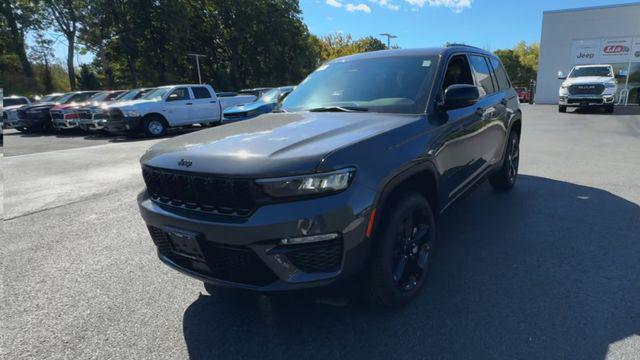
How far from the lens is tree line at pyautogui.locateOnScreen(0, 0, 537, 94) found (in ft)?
114

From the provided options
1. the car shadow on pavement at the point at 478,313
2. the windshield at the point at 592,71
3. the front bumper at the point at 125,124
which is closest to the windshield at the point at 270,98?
the front bumper at the point at 125,124

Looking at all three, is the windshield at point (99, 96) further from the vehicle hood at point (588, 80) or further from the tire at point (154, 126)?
the vehicle hood at point (588, 80)

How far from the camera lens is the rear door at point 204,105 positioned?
49.4ft

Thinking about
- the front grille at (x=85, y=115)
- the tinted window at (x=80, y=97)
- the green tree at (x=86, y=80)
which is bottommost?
the front grille at (x=85, y=115)

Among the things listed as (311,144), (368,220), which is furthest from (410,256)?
(311,144)

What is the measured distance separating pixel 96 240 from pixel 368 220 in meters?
3.46

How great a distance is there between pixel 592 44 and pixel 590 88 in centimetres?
1065

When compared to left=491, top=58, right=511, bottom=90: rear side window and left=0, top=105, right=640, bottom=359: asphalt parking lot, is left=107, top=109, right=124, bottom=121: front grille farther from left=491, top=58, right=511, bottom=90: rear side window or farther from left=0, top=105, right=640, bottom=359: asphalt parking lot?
left=491, top=58, right=511, bottom=90: rear side window

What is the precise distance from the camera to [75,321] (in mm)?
2771

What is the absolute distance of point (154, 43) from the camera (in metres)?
37.4

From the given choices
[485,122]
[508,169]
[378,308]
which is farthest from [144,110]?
[378,308]

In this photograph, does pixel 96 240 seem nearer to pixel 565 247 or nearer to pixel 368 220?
pixel 368 220

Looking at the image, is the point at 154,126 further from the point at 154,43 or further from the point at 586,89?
the point at 154,43

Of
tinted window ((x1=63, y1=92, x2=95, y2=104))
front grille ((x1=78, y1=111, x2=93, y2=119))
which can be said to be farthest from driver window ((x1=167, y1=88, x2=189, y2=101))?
tinted window ((x1=63, y1=92, x2=95, y2=104))
